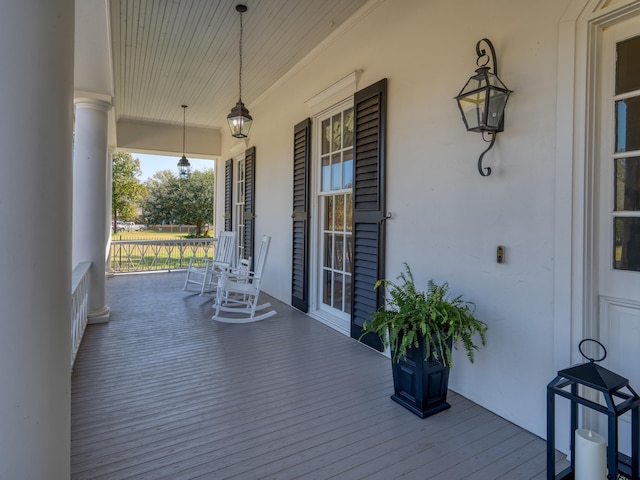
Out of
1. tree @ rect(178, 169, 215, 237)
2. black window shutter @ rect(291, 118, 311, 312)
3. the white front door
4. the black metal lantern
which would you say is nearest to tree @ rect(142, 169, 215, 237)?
tree @ rect(178, 169, 215, 237)

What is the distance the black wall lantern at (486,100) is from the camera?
2199 mm

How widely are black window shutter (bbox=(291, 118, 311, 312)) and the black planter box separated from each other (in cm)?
242

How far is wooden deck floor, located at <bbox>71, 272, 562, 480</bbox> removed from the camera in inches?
70.0

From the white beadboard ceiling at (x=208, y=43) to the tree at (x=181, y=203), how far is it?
44.9 ft

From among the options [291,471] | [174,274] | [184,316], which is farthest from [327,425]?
[174,274]

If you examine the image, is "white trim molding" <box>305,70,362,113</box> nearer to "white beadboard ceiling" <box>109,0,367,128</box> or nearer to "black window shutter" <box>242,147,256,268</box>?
"white beadboard ceiling" <box>109,0,367,128</box>

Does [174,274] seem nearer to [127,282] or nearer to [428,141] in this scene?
[127,282]

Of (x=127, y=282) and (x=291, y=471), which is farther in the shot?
(x=127, y=282)

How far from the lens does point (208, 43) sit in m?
4.25

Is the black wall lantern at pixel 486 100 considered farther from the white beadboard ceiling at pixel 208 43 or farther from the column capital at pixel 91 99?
the column capital at pixel 91 99

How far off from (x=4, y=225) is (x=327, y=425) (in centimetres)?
185

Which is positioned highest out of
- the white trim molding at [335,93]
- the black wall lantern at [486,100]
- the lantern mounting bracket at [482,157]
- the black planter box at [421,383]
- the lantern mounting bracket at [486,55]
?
the white trim molding at [335,93]

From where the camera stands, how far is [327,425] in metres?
2.15

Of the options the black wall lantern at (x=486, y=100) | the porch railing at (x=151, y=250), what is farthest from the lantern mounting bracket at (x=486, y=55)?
the porch railing at (x=151, y=250)
